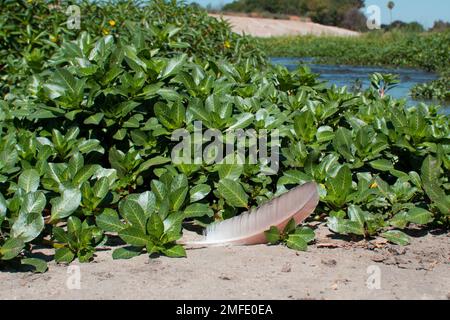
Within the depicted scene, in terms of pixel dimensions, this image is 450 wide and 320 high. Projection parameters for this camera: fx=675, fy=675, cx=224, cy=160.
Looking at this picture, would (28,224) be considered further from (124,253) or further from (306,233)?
(306,233)

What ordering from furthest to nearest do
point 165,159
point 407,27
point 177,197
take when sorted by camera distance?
point 407,27
point 165,159
point 177,197

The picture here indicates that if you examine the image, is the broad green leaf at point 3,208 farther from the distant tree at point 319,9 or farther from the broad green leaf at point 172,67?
the distant tree at point 319,9

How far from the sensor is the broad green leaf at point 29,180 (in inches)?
103

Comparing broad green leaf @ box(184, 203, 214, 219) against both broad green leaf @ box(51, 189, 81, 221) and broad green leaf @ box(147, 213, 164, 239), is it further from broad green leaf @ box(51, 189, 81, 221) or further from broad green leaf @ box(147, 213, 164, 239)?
broad green leaf @ box(51, 189, 81, 221)

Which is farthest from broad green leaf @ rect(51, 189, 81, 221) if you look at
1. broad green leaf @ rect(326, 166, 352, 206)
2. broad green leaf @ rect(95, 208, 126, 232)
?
broad green leaf @ rect(326, 166, 352, 206)

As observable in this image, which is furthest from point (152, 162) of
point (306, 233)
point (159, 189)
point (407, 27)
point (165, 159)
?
point (407, 27)

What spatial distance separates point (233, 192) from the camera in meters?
2.73

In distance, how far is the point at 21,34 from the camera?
5.06 meters

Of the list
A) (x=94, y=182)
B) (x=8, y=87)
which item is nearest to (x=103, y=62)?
(x=94, y=182)

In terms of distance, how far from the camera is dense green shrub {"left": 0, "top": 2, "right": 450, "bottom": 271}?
8.23 feet

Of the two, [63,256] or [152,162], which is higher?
[152,162]

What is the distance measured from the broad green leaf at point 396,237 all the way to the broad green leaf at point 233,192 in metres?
0.56

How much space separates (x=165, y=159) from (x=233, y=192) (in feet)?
1.17

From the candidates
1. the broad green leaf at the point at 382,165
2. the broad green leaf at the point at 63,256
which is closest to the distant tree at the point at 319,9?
the broad green leaf at the point at 382,165
